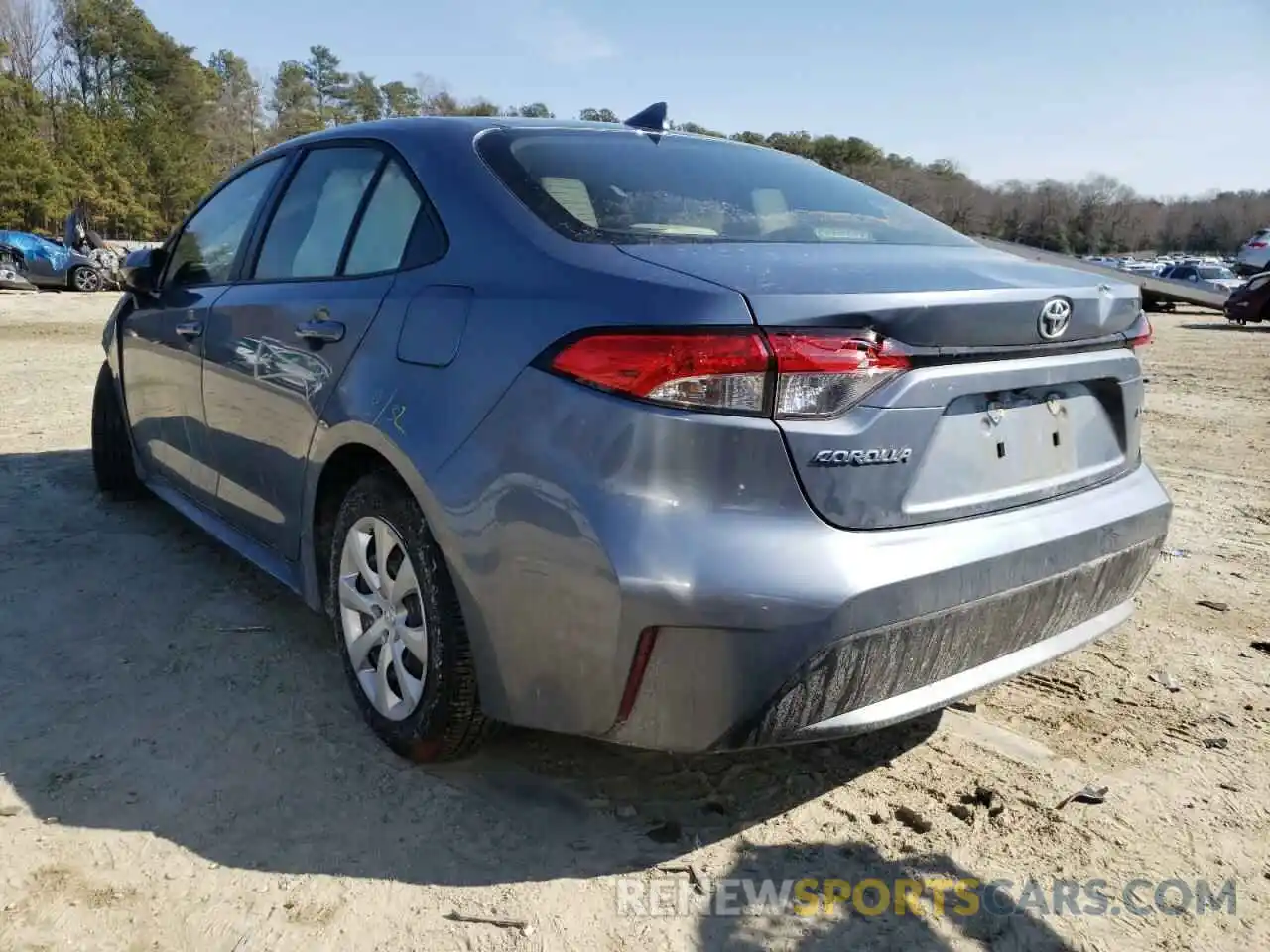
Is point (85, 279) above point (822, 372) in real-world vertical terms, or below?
below

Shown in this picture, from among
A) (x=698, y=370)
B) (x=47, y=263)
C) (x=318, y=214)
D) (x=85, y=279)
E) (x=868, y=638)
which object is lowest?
(x=85, y=279)

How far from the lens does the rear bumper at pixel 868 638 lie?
1847 mm

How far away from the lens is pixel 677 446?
1.84 meters

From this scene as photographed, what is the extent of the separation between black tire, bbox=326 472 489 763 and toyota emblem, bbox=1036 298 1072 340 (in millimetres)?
1416

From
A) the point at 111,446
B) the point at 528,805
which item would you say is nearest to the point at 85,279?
the point at 111,446

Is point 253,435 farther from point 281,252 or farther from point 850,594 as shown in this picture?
point 850,594

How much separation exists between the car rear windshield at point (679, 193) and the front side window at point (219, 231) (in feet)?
4.17

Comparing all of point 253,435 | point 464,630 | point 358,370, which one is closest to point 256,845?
point 464,630

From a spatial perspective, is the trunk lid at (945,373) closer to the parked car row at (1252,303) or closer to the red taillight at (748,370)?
the red taillight at (748,370)

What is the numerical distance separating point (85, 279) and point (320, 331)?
→ 2198 cm

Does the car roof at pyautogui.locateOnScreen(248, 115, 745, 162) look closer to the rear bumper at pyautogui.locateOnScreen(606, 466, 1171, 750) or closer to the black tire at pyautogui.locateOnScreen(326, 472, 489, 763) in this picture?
the black tire at pyautogui.locateOnScreen(326, 472, 489, 763)

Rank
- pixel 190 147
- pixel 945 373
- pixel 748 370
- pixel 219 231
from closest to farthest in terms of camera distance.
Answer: pixel 748 370
pixel 945 373
pixel 219 231
pixel 190 147

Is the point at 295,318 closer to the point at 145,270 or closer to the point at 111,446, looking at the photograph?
the point at 145,270

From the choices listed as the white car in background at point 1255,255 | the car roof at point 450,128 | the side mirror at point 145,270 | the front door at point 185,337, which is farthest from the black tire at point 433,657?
the white car in background at point 1255,255
